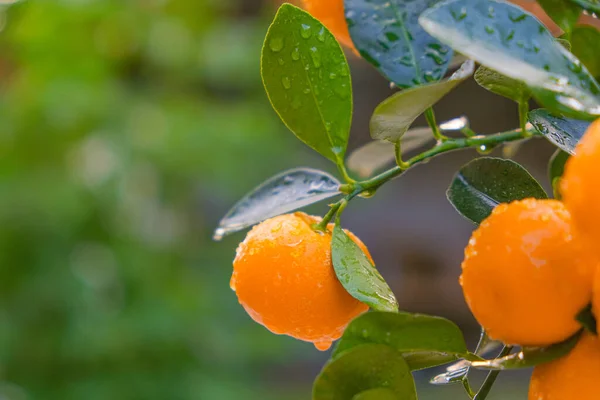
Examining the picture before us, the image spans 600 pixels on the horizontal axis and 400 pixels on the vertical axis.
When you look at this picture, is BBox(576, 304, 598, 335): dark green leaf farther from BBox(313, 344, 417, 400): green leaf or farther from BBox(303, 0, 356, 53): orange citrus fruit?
BBox(303, 0, 356, 53): orange citrus fruit

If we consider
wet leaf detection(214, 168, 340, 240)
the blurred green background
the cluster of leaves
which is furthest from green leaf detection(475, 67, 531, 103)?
the blurred green background

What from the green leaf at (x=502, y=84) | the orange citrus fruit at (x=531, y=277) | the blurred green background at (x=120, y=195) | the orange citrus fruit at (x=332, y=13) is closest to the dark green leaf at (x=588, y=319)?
the orange citrus fruit at (x=531, y=277)

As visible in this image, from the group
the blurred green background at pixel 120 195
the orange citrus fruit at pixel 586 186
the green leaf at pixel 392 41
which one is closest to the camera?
the orange citrus fruit at pixel 586 186

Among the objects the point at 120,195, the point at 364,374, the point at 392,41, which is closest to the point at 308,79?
the point at 392,41

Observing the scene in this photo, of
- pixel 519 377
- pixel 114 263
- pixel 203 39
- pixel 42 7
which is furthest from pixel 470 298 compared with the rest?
pixel 519 377

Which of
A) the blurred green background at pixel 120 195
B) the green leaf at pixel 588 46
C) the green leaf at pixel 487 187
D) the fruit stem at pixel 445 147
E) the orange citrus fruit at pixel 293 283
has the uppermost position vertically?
the green leaf at pixel 588 46

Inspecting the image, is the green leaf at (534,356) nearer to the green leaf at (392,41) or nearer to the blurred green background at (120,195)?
the green leaf at (392,41)

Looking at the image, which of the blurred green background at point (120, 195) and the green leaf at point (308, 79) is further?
the blurred green background at point (120, 195)
